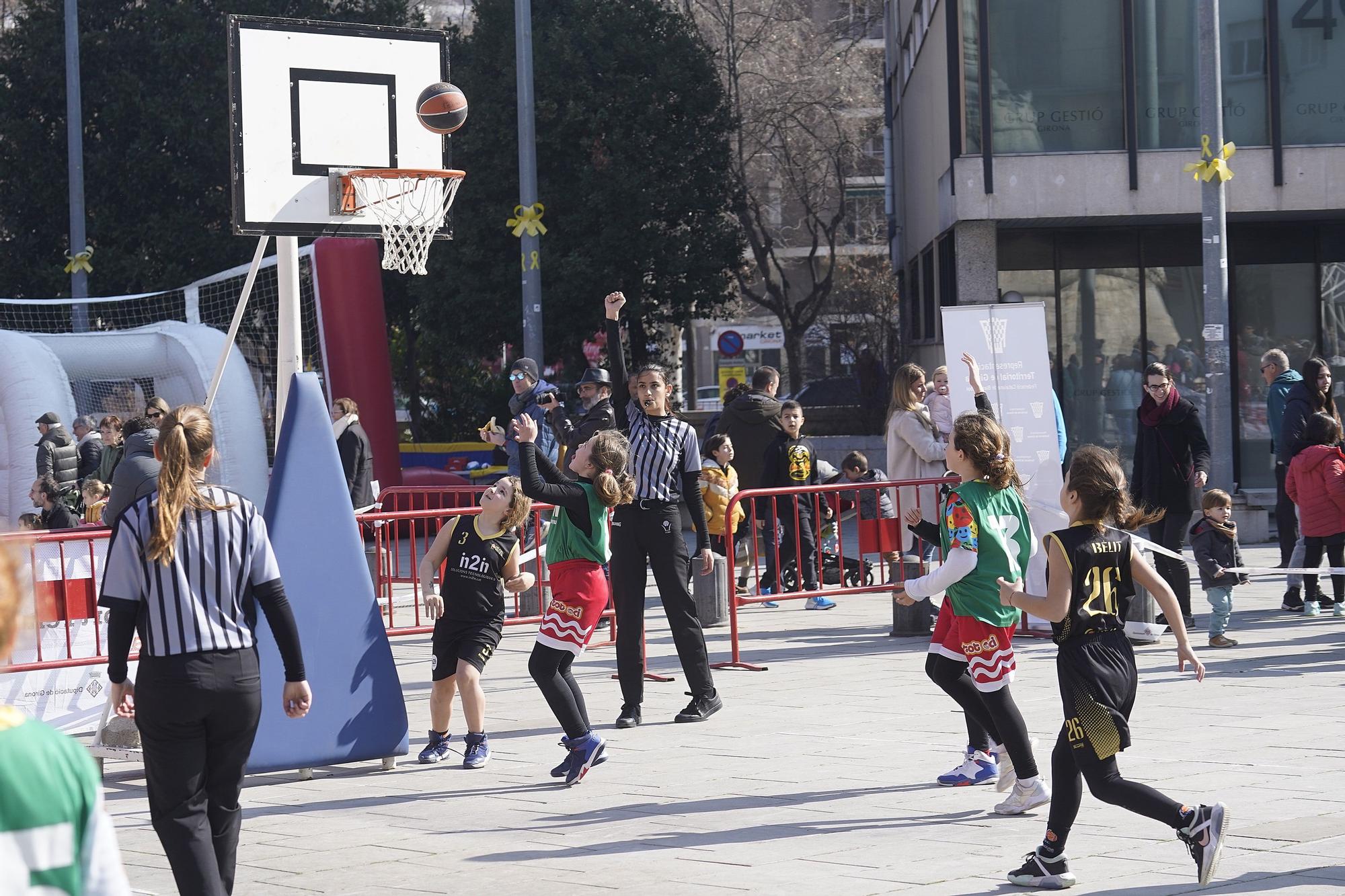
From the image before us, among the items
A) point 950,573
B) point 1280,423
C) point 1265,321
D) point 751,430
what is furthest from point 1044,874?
point 1265,321

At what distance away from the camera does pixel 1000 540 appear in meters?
6.79

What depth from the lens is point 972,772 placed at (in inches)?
287

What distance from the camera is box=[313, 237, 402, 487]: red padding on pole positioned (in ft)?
72.0

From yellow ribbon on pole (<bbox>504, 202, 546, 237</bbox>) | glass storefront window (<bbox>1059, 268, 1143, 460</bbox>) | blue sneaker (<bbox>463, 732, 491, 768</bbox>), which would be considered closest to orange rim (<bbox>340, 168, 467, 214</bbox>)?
blue sneaker (<bbox>463, 732, 491, 768</bbox>)

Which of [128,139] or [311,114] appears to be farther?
[128,139]

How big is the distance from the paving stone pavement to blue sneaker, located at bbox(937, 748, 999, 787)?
47 mm

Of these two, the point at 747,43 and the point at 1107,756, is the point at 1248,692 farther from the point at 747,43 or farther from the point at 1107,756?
the point at 747,43

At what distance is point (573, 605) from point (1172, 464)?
568 cm

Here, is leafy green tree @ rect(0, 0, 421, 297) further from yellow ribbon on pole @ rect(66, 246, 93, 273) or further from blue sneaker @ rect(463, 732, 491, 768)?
blue sneaker @ rect(463, 732, 491, 768)

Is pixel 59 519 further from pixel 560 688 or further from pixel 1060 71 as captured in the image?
pixel 1060 71

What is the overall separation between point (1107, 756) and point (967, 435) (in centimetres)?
Answer: 157

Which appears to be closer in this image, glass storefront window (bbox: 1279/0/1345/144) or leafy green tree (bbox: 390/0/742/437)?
glass storefront window (bbox: 1279/0/1345/144)

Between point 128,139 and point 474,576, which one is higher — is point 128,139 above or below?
above

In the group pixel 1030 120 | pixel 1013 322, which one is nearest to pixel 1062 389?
pixel 1030 120
